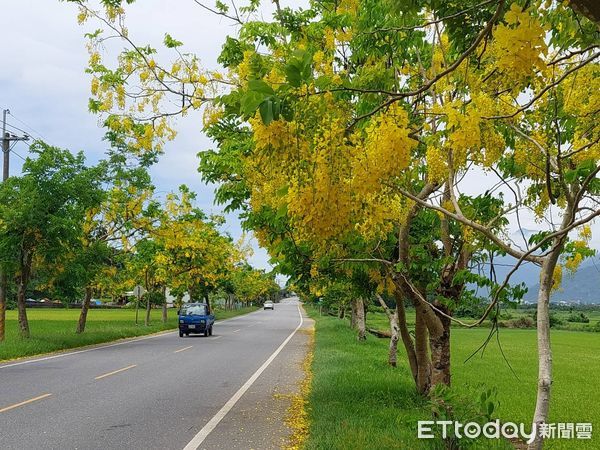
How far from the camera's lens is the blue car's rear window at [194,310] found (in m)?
27.0

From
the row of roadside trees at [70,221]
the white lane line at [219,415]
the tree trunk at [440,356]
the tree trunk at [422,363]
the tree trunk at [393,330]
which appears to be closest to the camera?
the white lane line at [219,415]

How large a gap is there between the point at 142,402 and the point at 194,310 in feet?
60.8

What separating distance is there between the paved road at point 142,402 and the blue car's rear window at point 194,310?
33.9ft

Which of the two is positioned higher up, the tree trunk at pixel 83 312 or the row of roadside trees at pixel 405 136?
the row of roadside trees at pixel 405 136

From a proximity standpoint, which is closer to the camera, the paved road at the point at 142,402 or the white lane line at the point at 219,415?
the white lane line at the point at 219,415

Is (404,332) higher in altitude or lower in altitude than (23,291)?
lower

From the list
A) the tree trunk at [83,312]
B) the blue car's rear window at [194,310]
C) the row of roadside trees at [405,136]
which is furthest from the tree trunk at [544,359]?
the blue car's rear window at [194,310]

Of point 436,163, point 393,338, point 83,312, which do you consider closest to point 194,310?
point 83,312

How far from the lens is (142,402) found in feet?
29.9

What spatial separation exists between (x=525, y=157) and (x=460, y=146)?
1.94 m

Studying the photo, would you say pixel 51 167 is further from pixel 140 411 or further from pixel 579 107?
pixel 579 107

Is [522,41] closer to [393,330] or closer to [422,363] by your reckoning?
[422,363]

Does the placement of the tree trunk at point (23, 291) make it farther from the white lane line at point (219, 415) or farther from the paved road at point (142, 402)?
the white lane line at point (219, 415)

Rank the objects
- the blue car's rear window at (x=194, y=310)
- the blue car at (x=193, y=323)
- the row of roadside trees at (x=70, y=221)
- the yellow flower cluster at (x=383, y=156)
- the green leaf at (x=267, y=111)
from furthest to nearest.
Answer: the blue car's rear window at (x=194, y=310) < the blue car at (x=193, y=323) < the row of roadside trees at (x=70, y=221) < the yellow flower cluster at (x=383, y=156) < the green leaf at (x=267, y=111)
